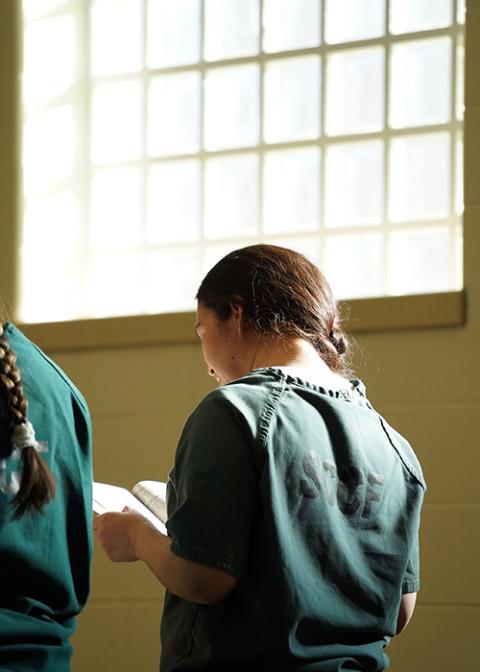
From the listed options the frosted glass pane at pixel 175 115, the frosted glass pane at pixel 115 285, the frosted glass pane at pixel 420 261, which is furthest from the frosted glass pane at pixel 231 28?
the frosted glass pane at pixel 420 261

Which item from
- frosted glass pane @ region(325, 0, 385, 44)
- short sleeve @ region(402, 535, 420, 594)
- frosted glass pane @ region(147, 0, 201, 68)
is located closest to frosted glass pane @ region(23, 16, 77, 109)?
frosted glass pane @ region(147, 0, 201, 68)

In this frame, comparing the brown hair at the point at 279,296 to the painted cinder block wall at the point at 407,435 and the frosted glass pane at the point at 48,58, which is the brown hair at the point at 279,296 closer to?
the painted cinder block wall at the point at 407,435

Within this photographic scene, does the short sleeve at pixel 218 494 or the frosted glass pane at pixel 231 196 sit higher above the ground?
the frosted glass pane at pixel 231 196

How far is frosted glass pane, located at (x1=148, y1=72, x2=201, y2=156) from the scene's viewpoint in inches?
142

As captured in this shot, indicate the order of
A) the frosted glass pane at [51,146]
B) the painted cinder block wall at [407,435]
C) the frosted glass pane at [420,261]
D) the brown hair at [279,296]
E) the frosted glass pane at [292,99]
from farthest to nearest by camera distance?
the frosted glass pane at [51,146] → the frosted glass pane at [292,99] → the frosted glass pane at [420,261] → the painted cinder block wall at [407,435] → the brown hair at [279,296]

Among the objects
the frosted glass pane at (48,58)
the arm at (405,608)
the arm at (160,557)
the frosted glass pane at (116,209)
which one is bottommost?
the arm at (405,608)

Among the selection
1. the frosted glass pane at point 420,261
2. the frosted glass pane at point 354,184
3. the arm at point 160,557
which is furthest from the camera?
the frosted glass pane at point 354,184

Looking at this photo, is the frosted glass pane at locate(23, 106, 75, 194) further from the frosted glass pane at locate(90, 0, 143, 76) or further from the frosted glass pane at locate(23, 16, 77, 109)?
the frosted glass pane at locate(90, 0, 143, 76)

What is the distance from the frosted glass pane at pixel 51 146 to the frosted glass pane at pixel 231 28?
1.80 feet

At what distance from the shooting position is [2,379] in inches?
52.6

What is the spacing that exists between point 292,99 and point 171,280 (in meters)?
0.71

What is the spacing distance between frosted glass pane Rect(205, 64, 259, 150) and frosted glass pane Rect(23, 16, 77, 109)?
1.70 ft

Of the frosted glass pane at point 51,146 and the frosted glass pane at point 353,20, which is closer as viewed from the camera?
the frosted glass pane at point 353,20

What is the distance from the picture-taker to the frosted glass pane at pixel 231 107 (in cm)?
354
